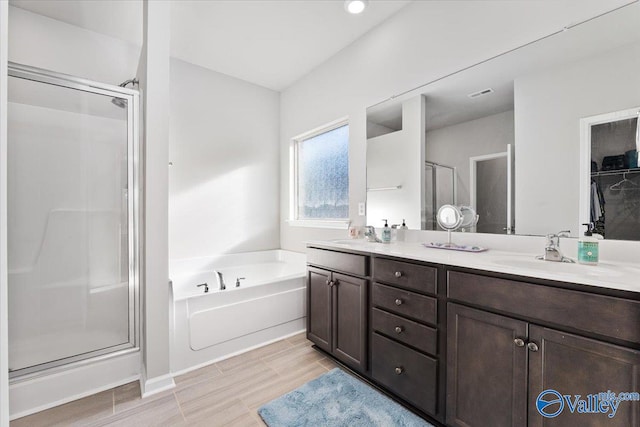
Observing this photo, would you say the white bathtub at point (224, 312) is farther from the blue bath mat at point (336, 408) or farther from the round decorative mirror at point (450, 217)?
the round decorative mirror at point (450, 217)

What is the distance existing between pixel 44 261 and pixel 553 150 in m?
3.34

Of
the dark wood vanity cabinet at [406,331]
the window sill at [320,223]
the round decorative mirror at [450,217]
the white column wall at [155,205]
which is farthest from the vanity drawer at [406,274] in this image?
the white column wall at [155,205]

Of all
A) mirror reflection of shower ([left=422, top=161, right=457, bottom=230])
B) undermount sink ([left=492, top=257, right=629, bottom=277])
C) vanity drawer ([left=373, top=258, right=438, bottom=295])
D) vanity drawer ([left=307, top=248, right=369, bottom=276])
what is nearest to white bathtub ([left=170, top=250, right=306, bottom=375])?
vanity drawer ([left=307, top=248, right=369, bottom=276])

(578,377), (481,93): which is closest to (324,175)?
(481,93)

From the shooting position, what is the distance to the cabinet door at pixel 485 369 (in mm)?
1096

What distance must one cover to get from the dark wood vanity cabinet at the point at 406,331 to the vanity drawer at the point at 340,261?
0.31ft

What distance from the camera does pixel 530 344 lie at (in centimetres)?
106

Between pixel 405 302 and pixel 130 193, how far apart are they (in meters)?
2.05

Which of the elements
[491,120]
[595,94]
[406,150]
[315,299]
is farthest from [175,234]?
[595,94]

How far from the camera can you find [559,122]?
1429 mm

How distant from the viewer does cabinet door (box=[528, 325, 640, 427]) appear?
87 centimetres

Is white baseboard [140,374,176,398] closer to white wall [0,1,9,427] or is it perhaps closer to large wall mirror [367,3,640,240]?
white wall [0,1,9,427]

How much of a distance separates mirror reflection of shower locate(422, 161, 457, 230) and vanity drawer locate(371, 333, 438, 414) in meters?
0.90

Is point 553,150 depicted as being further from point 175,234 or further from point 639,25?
point 175,234
